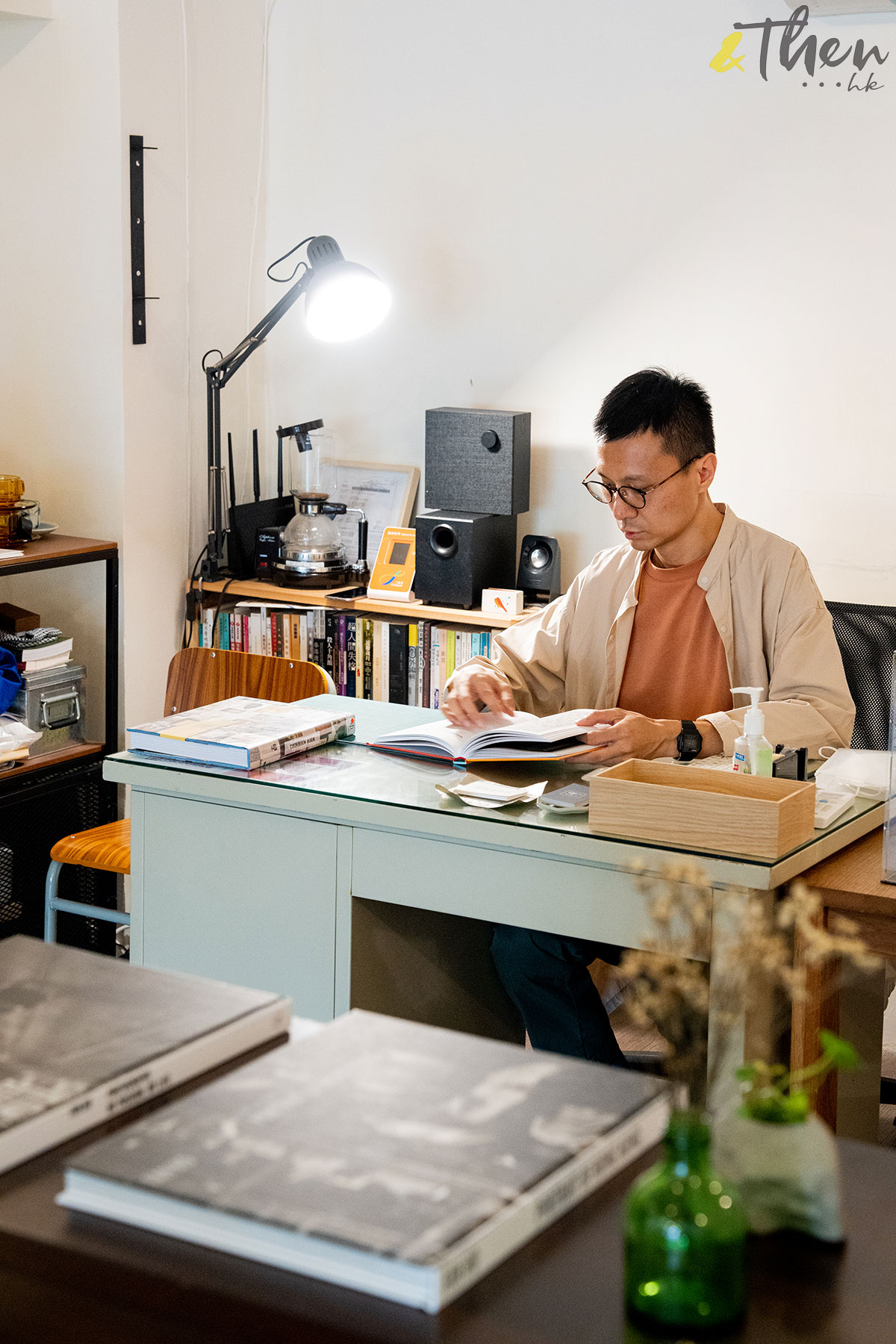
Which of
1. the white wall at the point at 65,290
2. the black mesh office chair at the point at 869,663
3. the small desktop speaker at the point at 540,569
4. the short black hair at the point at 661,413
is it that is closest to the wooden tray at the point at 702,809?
the short black hair at the point at 661,413

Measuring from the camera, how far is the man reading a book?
90.4 inches

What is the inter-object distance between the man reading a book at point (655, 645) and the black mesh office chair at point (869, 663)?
1.87ft

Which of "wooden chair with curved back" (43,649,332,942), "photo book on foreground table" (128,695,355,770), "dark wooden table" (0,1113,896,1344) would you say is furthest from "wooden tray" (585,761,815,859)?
"wooden chair with curved back" (43,649,332,942)

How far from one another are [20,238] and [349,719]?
1.97m

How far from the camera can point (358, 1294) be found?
79 centimetres

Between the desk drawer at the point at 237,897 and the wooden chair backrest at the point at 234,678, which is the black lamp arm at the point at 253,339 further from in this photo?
the desk drawer at the point at 237,897

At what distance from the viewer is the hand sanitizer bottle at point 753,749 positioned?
1.96 m

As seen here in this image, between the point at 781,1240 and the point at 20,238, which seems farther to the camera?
the point at 20,238

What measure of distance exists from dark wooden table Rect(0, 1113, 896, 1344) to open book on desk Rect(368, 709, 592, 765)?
4.18 ft

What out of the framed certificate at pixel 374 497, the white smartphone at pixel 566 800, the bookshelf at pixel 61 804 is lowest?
the bookshelf at pixel 61 804

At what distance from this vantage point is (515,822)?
6.31 ft

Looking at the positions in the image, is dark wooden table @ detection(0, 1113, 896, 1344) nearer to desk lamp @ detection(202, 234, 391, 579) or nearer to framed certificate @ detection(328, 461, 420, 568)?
desk lamp @ detection(202, 234, 391, 579)

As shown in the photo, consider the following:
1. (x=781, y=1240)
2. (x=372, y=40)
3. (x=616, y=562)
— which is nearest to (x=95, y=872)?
(x=616, y=562)

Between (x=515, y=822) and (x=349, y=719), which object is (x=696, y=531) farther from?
(x=515, y=822)
